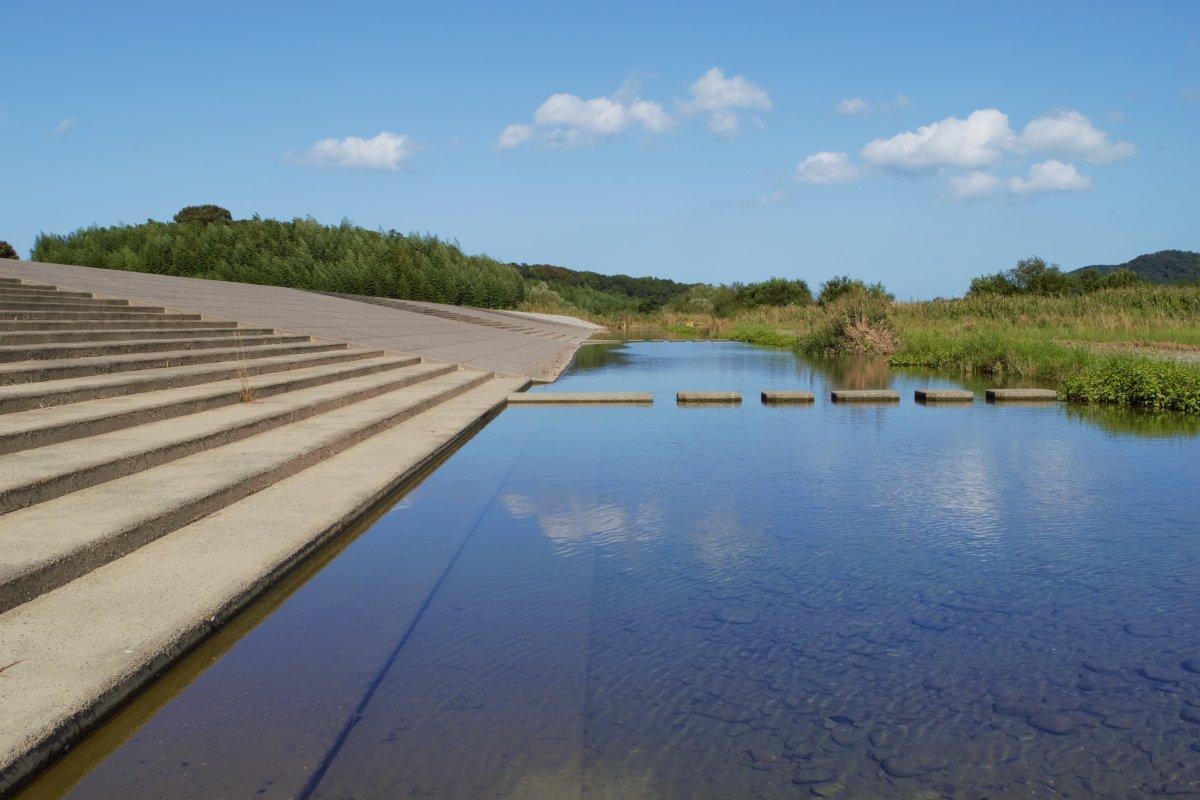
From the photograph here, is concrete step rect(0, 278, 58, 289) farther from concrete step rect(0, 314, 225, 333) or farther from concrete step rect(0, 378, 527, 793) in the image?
concrete step rect(0, 378, 527, 793)

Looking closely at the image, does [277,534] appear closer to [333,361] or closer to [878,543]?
[878,543]

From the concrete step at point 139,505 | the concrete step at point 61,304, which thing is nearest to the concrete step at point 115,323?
the concrete step at point 61,304

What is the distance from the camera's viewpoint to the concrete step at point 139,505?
374 centimetres

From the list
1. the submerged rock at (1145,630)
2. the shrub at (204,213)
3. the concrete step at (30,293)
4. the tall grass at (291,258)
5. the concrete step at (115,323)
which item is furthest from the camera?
the shrub at (204,213)

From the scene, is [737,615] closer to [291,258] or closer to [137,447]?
[137,447]

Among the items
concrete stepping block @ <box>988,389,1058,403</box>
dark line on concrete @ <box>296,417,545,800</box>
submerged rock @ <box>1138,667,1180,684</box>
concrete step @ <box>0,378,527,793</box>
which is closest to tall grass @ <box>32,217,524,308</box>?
concrete stepping block @ <box>988,389,1058,403</box>

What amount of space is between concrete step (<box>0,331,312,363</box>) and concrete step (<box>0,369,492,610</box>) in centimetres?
255

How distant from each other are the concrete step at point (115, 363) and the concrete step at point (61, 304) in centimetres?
184

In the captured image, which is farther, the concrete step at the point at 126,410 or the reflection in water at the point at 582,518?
the concrete step at the point at 126,410

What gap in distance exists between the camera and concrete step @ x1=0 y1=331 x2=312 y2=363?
797 cm

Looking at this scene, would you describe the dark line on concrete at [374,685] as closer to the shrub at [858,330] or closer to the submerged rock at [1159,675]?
the submerged rock at [1159,675]

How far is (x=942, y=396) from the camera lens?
1195 centimetres

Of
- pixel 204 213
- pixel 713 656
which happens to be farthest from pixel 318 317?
pixel 204 213

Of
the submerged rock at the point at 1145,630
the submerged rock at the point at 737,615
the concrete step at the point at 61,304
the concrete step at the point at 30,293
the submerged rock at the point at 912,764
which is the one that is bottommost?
the submerged rock at the point at 912,764
